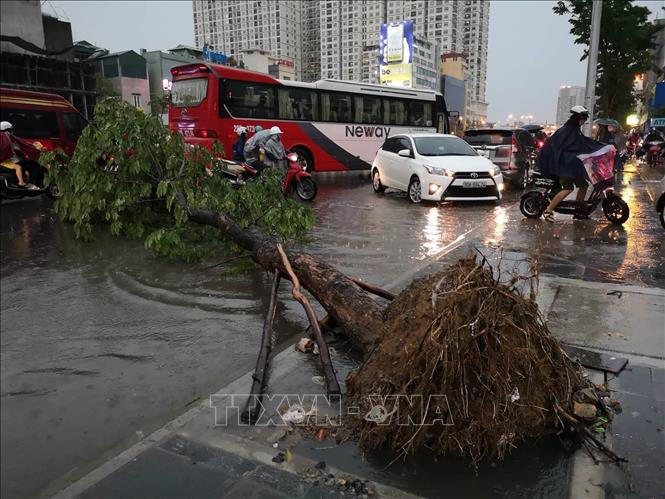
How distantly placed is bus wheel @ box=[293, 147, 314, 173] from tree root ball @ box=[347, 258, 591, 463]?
1476cm

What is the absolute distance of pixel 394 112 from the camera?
20.4m

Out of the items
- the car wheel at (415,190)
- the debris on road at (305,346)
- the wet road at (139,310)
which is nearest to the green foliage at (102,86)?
the wet road at (139,310)

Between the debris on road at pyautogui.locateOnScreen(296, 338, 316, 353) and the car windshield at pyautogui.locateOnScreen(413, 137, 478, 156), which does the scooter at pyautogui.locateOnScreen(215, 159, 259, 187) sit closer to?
the car windshield at pyautogui.locateOnScreen(413, 137, 478, 156)

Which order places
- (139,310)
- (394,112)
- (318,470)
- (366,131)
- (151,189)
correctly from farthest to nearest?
1. (394,112)
2. (366,131)
3. (151,189)
4. (139,310)
5. (318,470)

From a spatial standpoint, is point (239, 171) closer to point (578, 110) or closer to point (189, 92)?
point (189, 92)

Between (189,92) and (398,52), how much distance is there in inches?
3929

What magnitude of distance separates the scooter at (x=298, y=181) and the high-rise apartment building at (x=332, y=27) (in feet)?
551

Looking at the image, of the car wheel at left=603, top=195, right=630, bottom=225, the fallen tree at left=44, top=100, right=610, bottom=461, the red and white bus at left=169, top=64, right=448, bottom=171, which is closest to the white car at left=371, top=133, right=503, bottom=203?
the car wheel at left=603, top=195, right=630, bottom=225

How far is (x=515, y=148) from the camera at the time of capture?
51.8ft

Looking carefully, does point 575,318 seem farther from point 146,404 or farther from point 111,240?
point 111,240

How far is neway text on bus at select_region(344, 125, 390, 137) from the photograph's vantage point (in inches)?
741

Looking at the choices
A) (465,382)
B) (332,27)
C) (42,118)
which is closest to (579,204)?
(465,382)

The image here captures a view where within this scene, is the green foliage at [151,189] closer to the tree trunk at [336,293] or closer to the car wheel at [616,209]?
the tree trunk at [336,293]

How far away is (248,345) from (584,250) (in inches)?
210
